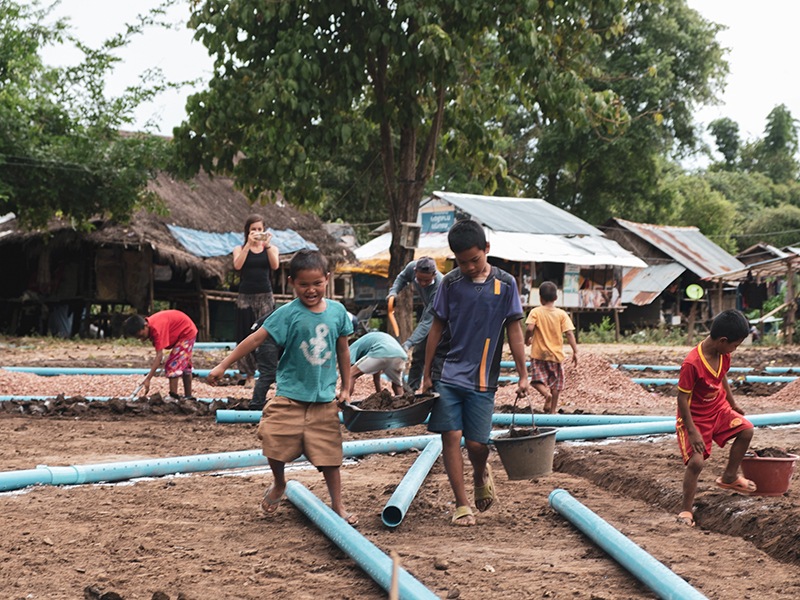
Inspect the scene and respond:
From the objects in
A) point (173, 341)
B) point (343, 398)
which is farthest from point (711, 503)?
point (173, 341)

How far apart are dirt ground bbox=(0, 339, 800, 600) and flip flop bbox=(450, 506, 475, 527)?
0.07 metres

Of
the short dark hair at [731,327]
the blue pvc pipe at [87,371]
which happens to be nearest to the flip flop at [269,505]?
the short dark hair at [731,327]

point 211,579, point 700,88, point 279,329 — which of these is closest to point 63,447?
point 279,329

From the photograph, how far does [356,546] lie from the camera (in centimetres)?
443

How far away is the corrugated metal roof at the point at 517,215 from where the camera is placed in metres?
33.2

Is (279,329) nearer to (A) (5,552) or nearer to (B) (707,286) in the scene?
(A) (5,552)

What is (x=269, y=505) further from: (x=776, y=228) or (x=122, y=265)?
(x=776, y=228)

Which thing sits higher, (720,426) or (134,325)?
(134,325)

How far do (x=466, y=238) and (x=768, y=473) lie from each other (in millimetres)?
2246

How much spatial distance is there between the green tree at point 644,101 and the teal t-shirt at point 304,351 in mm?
33479

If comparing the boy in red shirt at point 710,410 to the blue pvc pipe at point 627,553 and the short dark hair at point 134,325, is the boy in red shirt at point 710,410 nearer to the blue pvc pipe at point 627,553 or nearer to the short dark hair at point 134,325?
the blue pvc pipe at point 627,553

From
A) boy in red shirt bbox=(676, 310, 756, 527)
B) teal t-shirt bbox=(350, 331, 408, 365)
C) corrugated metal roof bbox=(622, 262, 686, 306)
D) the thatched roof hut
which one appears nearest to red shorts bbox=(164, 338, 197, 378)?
teal t-shirt bbox=(350, 331, 408, 365)

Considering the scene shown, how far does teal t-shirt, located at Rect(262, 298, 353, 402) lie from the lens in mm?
5410

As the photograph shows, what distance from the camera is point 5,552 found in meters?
4.45
